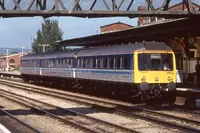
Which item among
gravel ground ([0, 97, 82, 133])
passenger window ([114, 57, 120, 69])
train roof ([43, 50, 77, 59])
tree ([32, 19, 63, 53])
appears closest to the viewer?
gravel ground ([0, 97, 82, 133])

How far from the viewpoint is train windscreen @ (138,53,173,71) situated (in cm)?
1928

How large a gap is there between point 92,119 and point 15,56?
116 m

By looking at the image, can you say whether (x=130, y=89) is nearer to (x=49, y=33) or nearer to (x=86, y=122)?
(x=86, y=122)

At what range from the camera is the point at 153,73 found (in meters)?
19.3

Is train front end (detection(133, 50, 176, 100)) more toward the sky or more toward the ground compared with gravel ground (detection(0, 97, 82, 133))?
more toward the sky

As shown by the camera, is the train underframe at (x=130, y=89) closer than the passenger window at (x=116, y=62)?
Yes

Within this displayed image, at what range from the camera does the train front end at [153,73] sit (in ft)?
62.5

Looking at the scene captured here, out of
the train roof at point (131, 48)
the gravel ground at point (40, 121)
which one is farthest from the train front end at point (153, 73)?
the gravel ground at point (40, 121)

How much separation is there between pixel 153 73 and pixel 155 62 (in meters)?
0.57

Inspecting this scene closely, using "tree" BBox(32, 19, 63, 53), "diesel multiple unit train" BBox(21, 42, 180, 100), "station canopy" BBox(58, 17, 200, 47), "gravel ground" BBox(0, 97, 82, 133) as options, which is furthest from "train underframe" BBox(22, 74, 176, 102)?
"tree" BBox(32, 19, 63, 53)

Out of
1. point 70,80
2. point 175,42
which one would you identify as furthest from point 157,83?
point 70,80

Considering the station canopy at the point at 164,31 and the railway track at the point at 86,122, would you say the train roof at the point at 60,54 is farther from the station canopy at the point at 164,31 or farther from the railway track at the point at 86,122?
the railway track at the point at 86,122

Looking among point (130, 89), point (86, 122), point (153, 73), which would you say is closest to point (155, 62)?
point (153, 73)

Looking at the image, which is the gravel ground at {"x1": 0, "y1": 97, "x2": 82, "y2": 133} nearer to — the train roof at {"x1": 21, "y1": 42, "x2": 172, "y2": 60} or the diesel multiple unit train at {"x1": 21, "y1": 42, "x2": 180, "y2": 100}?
the diesel multiple unit train at {"x1": 21, "y1": 42, "x2": 180, "y2": 100}
